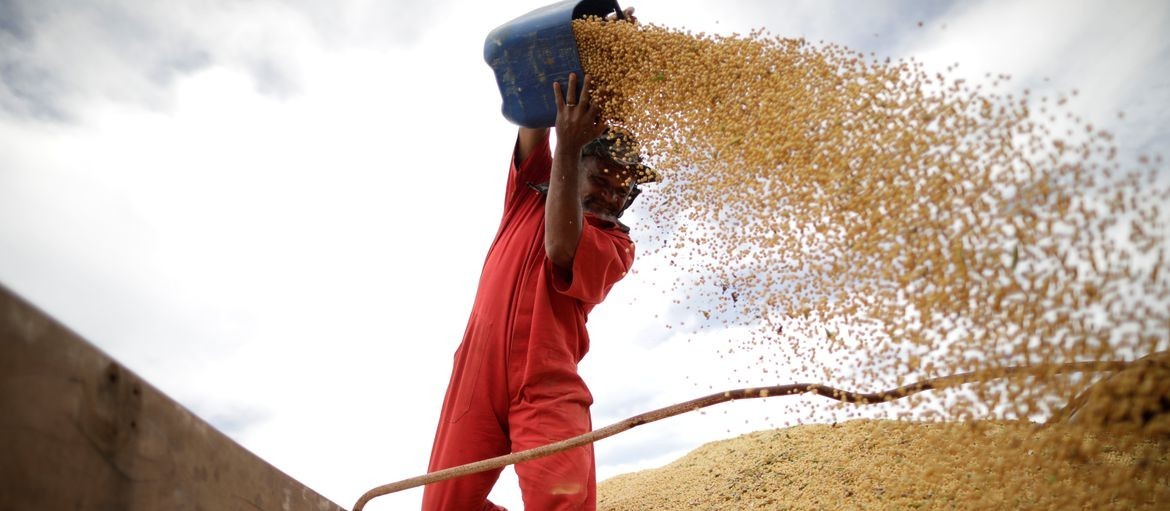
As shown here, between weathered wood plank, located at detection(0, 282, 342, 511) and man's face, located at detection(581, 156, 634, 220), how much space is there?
1.57m

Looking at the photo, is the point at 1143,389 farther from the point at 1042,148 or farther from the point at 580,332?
the point at 580,332

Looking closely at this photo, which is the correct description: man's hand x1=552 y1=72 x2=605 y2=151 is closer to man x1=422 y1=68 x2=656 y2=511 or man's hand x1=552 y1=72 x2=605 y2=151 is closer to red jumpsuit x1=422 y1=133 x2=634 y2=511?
man x1=422 y1=68 x2=656 y2=511

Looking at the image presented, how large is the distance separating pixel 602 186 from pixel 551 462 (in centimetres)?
100

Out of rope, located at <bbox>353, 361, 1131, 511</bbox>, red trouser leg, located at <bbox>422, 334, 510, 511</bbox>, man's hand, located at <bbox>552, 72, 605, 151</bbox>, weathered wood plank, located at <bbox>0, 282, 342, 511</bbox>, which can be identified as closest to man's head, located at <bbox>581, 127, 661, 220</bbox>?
man's hand, located at <bbox>552, 72, 605, 151</bbox>

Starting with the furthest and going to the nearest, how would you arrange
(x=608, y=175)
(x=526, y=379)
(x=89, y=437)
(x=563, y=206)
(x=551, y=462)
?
(x=608, y=175) → (x=563, y=206) → (x=526, y=379) → (x=551, y=462) → (x=89, y=437)

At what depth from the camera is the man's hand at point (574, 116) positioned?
7.02 feet

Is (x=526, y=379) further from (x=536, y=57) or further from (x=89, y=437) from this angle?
(x=89, y=437)

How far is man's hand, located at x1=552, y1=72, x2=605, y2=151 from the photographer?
214 cm

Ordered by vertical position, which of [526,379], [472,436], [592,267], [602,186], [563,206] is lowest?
[472,436]

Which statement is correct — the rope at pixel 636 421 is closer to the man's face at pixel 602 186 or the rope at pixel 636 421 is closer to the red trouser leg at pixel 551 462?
the red trouser leg at pixel 551 462

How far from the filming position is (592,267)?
2225 mm

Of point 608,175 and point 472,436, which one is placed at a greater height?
point 608,175

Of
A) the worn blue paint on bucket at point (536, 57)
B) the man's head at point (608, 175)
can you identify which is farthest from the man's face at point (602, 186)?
the worn blue paint on bucket at point (536, 57)

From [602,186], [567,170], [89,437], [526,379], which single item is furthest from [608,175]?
[89,437]
